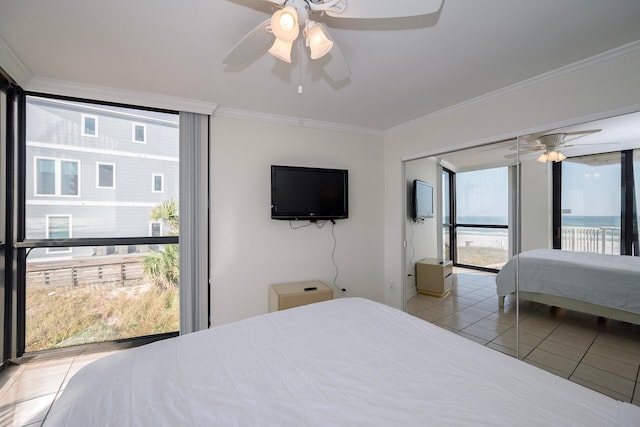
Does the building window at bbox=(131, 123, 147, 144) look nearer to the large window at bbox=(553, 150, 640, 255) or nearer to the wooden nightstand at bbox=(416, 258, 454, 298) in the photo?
the wooden nightstand at bbox=(416, 258, 454, 298)

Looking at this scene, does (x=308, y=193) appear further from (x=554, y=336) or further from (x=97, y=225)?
(x=554, y=336)

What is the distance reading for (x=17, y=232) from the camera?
93.4 inches

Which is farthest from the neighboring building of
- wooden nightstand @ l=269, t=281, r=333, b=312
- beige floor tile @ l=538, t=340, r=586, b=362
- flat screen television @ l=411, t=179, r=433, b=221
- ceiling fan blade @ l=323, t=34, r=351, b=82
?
beige floor tile @ l=538, t=340, r=586, b=362

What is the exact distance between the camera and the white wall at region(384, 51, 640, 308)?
6.21 ft

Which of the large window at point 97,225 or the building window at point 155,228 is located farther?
the building window at point 155,228

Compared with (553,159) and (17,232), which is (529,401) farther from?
(17,232)

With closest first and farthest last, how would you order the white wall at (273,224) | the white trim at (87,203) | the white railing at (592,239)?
the white railing at (592,239) < the white trim at (87,203) < the white wall at (273,224)

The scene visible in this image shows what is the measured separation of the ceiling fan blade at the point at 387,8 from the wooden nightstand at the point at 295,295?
2404mm

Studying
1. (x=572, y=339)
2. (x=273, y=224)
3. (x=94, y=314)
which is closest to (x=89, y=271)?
(x=94, y=314)

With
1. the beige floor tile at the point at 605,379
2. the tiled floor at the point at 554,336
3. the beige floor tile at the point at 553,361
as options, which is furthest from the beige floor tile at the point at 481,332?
the beige floor tile at the point at 605,379

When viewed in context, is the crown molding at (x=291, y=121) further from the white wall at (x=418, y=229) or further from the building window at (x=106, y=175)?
the building window at (x=106, y=175)

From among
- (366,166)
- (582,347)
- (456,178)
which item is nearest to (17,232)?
(366,166)

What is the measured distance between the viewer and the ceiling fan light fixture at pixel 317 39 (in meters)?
1.29

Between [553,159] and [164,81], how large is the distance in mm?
3405
